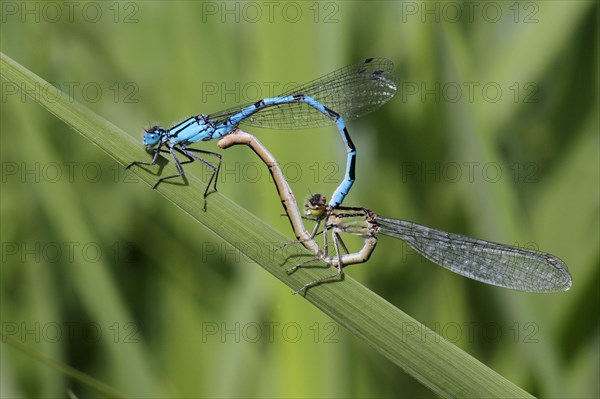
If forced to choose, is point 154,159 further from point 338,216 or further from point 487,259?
point 487,259

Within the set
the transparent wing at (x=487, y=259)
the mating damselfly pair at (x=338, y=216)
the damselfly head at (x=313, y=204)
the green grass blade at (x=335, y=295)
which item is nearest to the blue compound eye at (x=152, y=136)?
the mating damselfly pair at (x=338, y=216)

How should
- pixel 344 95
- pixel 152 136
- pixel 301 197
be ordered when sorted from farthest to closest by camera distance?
pixel 344 95 < pixel 301 197 < pixel 152 136

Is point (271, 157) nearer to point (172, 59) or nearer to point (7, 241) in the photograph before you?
point (172, 59)

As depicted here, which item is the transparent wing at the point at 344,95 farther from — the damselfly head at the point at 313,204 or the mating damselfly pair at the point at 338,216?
the damselfly head at the point at 313,204

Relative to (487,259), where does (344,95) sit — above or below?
above

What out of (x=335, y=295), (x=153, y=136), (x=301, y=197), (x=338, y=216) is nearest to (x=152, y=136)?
(x=153, y=136)

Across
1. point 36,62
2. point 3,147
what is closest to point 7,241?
point 3,147

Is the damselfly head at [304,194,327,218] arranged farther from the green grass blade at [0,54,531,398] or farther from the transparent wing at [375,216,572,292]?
the green grass blade at [0,54,531,398]
